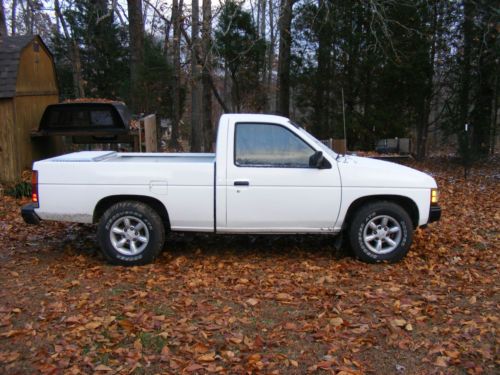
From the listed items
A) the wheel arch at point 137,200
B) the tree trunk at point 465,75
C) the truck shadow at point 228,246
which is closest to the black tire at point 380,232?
the truck shadow at point 228,246

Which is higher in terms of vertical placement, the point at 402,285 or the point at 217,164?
the point at 217,164

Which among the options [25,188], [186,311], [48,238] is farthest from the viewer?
[25,188]

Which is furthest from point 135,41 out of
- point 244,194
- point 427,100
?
point 244,194

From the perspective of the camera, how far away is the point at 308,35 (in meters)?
18.3

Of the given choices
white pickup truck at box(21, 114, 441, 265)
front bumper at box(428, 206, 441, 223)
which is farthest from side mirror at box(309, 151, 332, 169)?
front bumper at box(428, 206, 441, 223)

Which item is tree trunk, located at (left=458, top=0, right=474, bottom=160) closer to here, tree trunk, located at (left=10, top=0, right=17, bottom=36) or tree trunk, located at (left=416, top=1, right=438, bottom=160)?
tree trunk, located at (left=416, top=1, right=438, bottom=160)

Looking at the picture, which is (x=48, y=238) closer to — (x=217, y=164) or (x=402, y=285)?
(x=217, y=164)

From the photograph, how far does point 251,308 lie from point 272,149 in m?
2.08

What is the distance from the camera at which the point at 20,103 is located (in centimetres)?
1121

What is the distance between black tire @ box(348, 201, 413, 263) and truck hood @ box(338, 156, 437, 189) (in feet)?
0.89

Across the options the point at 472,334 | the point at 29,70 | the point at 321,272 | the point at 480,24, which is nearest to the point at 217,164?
the point at 321,272

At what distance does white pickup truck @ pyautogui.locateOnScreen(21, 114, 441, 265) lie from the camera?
619cm

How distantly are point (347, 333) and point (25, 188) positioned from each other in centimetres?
870

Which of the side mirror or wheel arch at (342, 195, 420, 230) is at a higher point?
the side mirror
